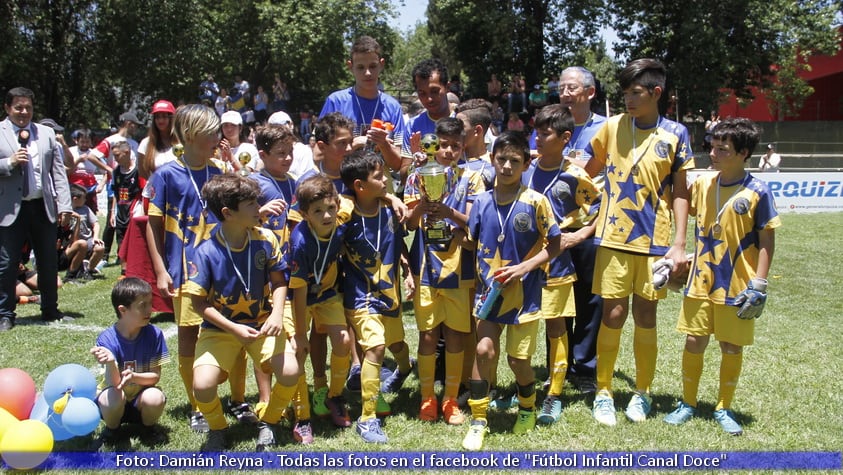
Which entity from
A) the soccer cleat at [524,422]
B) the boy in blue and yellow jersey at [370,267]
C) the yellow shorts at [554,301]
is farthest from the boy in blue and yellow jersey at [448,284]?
the yellow shorts at [554,301]

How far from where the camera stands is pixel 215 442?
158 inches

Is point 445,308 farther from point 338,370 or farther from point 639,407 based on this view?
point 639,407

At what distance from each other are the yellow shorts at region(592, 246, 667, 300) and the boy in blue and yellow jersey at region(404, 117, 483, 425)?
0.88 meters

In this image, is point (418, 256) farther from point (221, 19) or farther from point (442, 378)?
point (221, 19)

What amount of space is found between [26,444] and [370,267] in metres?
2.11

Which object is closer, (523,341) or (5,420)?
(5,420)

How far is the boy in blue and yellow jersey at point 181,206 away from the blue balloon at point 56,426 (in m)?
0.75

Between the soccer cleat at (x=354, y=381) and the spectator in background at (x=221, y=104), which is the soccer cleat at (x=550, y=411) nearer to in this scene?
the soccer cleat at (x=354, y=381)

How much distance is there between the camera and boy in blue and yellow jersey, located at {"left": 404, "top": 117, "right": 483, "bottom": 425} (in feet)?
14.7

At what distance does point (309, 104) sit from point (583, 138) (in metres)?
25.7

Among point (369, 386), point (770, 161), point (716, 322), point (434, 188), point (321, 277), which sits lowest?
point (369, 386)

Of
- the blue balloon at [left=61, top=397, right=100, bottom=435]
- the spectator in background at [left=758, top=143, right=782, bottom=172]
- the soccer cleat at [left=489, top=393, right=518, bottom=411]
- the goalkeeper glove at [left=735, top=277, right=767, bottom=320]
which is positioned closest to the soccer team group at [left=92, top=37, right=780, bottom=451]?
the goalkeeper glove at [left=735, top=277, right=767, bottom=320]

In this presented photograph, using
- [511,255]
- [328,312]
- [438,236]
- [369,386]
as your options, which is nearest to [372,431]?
[369,386]

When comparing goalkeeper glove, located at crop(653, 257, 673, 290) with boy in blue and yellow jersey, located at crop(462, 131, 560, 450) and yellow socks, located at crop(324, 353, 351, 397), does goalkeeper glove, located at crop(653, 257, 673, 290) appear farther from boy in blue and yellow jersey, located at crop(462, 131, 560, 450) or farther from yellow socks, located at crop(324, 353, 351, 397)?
yellow socks, located at crop(324, 353, 351, 397)
